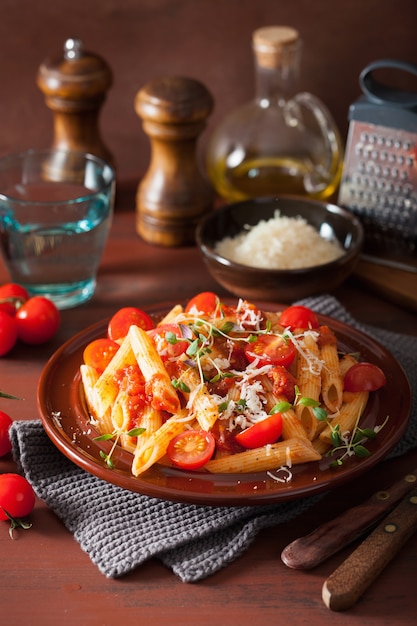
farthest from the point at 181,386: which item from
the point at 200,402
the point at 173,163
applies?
the point at 173,163

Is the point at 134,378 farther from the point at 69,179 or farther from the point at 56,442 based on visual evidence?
the point at 69,179

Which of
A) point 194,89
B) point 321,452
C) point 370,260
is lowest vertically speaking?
point 370,260

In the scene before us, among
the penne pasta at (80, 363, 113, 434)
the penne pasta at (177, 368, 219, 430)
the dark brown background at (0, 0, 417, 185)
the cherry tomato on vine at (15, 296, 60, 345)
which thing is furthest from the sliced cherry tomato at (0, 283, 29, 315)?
the dark brown background at (0, 0, 417, 185)

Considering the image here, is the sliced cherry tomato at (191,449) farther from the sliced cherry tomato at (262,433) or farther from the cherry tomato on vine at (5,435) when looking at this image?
the cherry tomato on vine at (5,435)

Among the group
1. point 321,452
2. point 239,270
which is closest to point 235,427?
point 321,452

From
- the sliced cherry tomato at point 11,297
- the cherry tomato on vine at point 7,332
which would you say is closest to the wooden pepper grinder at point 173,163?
the sliced cherry tomato at point 11,297
